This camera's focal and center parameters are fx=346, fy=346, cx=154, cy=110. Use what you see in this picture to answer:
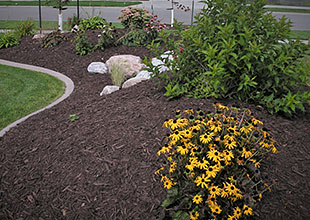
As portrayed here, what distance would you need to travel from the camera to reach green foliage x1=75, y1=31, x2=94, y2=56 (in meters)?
7.96

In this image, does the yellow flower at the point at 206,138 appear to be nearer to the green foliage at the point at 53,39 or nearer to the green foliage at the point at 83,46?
the green foliage at the point at 83,46

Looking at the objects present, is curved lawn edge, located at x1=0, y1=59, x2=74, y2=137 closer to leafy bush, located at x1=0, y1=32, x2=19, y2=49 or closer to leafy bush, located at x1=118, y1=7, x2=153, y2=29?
leafy bush, located at x1=0, y1=32, x2=19, y2=49

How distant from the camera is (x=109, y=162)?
341 cm

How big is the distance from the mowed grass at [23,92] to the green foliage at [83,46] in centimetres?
110

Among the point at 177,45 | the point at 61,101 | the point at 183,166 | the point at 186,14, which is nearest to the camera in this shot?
the point at 183,166

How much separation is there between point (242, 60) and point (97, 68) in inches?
155

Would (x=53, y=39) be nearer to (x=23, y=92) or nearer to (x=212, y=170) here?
(x=23, y=92)

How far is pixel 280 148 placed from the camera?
11.1ft

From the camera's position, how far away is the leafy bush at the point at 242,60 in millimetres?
3742

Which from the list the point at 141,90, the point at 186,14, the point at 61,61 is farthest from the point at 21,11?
the point at 141,90

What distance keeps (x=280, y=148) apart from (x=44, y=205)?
2322 millimetres

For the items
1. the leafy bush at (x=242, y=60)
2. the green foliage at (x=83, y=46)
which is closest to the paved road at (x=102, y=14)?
the green foliage at (x=83, y=46)

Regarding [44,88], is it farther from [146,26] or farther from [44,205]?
[44,205]

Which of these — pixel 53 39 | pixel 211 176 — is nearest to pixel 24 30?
pixel 53 39
